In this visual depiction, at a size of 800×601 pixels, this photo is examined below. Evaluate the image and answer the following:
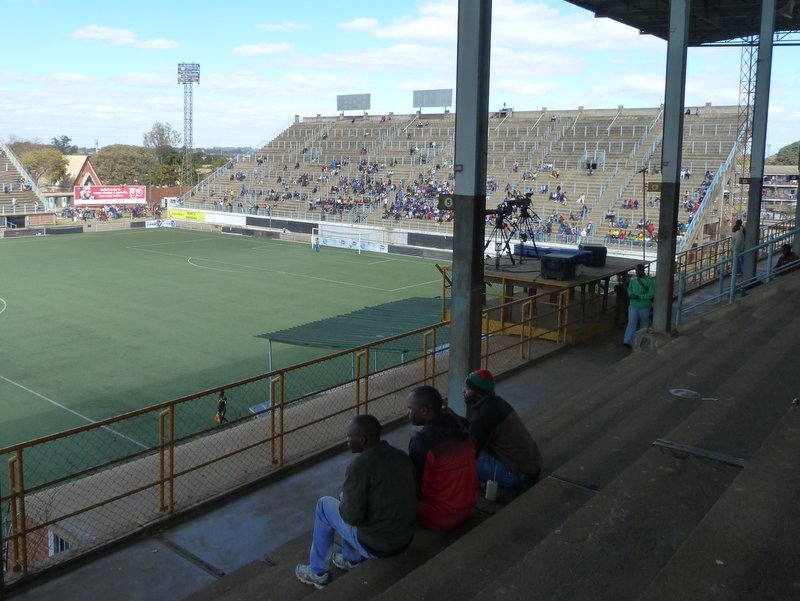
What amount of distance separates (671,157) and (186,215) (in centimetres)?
5543

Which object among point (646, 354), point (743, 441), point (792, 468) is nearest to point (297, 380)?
point (646, 354)

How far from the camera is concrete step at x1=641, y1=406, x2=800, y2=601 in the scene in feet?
10.7

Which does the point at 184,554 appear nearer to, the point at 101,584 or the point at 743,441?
the point at 101,584

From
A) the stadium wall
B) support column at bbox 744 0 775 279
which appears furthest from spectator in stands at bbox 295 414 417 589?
the stadium wall

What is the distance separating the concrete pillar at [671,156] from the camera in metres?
10.4

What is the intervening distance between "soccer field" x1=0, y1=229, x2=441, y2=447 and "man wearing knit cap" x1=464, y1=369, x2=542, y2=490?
11.2m

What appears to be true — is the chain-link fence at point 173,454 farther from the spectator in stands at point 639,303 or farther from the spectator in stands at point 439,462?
the spectator in stands at point 439,462

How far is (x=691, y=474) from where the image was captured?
5102mm

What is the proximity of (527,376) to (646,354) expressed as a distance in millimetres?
1765

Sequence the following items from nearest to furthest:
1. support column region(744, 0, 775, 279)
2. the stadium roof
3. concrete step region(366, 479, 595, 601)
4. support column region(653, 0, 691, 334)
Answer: concrete step region(366, 479, 595, 601)
support column region(653, 0, 691, 334)
support column region(744, 0, 775, 279)
the stadium roof

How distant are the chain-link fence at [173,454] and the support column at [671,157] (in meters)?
1.66

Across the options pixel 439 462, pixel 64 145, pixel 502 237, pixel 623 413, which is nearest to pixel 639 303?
pixel 502 237

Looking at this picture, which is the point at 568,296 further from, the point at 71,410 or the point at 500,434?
the point at 71,410

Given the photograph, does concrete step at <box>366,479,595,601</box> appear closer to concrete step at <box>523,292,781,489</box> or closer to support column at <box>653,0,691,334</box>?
concrete step at <box>523,292,781,489</box>
